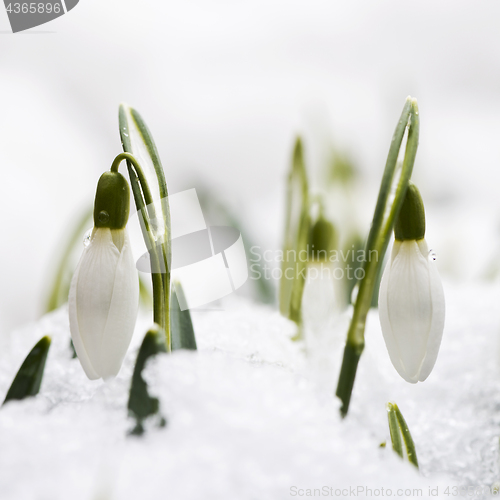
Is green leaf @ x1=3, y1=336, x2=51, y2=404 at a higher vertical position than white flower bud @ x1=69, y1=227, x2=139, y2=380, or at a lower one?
lower

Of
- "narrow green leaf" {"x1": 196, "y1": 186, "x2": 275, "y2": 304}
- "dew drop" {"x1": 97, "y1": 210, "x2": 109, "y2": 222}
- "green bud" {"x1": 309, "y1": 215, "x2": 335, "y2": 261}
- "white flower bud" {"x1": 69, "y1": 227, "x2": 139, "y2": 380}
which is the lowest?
"narrow green leaf" {"x1": 196, "y1": 186, "x2": 275, "y2": 304}

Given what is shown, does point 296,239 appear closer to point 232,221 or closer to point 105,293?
point 232,221

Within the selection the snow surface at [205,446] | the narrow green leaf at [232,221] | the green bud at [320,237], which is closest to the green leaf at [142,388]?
the snow surface at [205,446]

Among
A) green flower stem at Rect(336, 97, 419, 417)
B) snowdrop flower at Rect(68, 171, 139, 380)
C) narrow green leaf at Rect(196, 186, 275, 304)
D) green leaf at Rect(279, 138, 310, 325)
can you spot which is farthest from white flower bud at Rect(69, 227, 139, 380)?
narrow green leaf at Rect(196, 186, 275, 304)

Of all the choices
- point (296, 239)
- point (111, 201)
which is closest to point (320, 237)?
point (296, 239)

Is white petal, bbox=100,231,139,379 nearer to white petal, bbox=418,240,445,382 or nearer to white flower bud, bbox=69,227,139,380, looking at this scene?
white flower bud, bbox=69,227,139,380

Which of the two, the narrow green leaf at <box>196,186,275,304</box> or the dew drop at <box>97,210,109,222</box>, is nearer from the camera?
the dew drop at <box>97,210,109,222</box>

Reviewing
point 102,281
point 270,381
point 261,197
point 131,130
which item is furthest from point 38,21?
point 270,381
